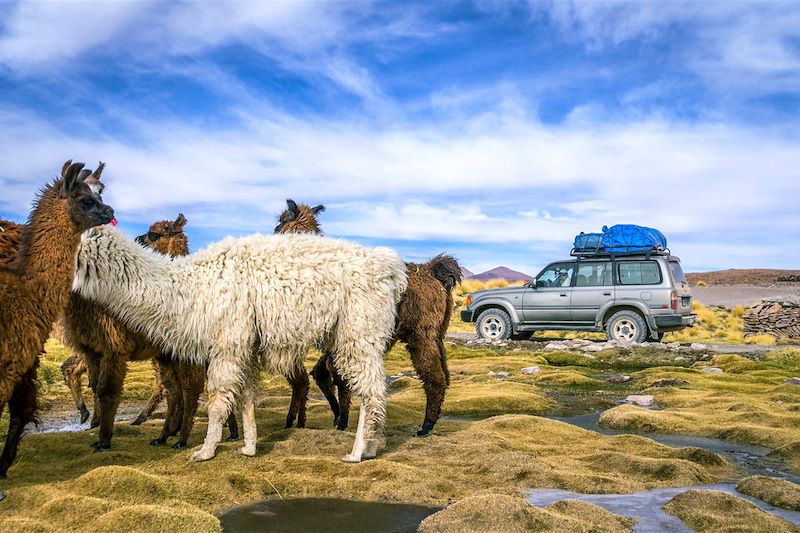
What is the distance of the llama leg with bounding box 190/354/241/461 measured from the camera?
22.6 ft

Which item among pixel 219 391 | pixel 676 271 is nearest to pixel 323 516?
pixel 219 391

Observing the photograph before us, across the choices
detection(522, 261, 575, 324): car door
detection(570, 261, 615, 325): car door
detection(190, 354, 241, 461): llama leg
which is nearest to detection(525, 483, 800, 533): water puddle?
detection(190, 354, 241, 461): llama leg

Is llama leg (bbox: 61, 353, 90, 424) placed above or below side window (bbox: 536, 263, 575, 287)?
below

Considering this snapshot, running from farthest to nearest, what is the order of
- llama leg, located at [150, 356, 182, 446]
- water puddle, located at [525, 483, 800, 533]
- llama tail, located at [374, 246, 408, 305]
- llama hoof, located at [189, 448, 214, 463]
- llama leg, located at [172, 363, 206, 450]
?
llama leg, located at [150, 356, 182, 446], llama tail, located at [374, 246, 408, 305], llama leg, located at [172, 363, 206, 450], llama hoof, located at [189, 448, 214, 463], water puddle, located at [525, 483, 800, 533]

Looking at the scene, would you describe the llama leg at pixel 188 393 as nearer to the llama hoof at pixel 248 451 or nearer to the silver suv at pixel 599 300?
the llama hoof at pixel 248 451

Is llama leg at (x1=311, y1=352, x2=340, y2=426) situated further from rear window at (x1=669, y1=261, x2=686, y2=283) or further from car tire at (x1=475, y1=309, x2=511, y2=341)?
rear window at (x1=669, y1=261, x2=686, y2=283)

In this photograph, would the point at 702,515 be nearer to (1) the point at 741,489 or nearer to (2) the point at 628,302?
(1) the point at 741,489

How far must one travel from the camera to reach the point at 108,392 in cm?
718

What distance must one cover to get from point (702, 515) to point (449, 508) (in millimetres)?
2015

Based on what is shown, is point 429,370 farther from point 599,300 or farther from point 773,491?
point 599,300

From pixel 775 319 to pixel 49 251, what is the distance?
89.2 ft

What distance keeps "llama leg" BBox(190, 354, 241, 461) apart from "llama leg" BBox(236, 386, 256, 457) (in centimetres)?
22

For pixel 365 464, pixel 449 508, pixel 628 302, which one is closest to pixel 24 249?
pixel 365 464

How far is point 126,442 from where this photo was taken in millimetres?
7633
